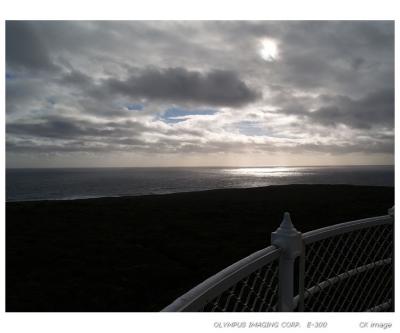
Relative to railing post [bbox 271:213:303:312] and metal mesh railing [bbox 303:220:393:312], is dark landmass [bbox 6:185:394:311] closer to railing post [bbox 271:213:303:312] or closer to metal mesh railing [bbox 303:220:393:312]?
metal mesh railing [bbox 303:220:393:312]

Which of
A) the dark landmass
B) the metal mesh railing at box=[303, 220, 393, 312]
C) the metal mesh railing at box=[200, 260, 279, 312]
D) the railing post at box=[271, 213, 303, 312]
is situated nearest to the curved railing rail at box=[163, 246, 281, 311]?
the metal mesh railing at box=[200, 260, 279, 312]

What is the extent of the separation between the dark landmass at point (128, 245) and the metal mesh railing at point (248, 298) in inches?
30.4

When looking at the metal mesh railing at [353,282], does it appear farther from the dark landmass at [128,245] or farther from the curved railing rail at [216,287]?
the dark landmass at [128,245]

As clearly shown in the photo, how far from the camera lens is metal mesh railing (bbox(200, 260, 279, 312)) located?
68.9 inches

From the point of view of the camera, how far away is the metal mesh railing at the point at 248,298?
1750 mm

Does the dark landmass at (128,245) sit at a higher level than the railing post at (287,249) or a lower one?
lower

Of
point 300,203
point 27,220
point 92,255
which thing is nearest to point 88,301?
point 92,255

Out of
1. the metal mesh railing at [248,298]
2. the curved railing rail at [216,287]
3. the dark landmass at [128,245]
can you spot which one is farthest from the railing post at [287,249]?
the dark landmass at [128,245]

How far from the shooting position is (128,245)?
6910 millimetres

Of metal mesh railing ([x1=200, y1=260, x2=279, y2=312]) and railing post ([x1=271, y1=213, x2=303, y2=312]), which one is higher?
railing post ([x1=271, y1=213, x2=303, y2=312])

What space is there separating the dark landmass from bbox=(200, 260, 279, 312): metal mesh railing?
77 centimetres
